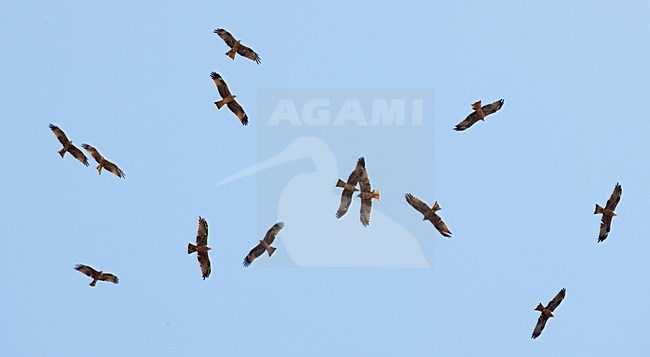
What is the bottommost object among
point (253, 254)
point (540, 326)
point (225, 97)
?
point (540, 326)

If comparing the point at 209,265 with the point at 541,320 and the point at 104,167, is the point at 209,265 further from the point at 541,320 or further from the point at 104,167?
the point at 541,320

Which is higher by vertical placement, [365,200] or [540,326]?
[365,200]

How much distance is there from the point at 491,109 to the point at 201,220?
24.0 ft

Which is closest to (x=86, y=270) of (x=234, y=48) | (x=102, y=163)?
(x=102, y=163)

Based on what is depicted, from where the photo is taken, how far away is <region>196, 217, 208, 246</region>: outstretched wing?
2338 centimetres

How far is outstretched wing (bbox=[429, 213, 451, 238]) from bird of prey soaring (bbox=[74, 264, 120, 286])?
27.0 ft

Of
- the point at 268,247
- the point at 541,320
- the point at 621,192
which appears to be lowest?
the point at 541,320

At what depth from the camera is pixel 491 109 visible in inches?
917

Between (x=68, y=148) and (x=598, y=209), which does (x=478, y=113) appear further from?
(x=68, y=148)

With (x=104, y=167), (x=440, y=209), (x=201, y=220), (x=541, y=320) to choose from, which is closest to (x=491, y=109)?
(x=440, y=209)

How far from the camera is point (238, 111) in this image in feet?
76.9

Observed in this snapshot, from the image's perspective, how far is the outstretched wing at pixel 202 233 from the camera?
23.4 metres

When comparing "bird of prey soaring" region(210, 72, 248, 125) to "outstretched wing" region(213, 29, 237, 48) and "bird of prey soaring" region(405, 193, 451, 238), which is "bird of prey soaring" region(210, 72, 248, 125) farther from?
"bird of prey soaring" region(405, 193, 451, 238)

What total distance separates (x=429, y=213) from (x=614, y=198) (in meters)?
4.77
